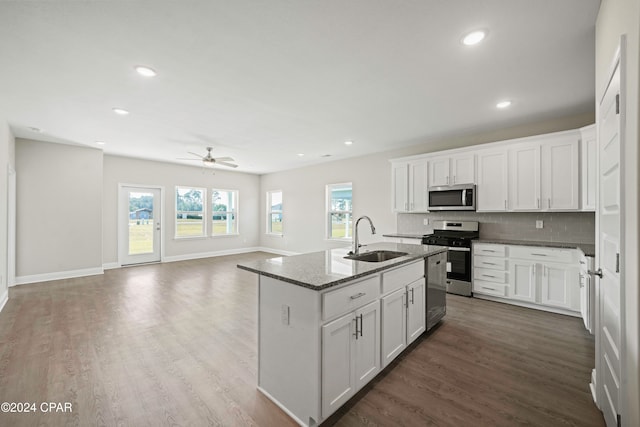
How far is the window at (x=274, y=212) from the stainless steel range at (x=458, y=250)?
524 centimetres

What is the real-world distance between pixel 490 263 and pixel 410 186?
186 cm

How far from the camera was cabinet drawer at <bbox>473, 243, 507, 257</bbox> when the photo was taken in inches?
159

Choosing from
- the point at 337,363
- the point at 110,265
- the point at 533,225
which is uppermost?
the point at 533,225

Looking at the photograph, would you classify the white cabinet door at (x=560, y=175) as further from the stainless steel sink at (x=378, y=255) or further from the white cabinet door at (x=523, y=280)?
the stainless steel sink at (x=378, y=255)

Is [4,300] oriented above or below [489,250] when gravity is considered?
below

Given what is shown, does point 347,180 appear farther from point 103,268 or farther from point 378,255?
point 103,268

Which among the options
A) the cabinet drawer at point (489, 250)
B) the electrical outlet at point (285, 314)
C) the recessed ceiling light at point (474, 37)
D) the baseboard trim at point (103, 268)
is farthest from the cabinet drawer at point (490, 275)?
the baseboard trim at point (103, 268)

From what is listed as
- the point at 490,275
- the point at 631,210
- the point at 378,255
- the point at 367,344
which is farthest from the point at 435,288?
the point at 631,210

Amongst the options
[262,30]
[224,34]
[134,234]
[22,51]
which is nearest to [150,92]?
[22,51]

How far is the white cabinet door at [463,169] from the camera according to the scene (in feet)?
14.7

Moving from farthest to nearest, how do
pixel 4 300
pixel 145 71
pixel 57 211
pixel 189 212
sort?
pixel 189 212 → pixel 57 211 → pixel 4 300 → pixel 145 71

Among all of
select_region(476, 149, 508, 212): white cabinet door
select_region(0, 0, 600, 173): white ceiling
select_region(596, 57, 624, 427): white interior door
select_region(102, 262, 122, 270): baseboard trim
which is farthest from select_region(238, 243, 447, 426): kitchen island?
select_region(102, 262, 122, 270): baseboard trim

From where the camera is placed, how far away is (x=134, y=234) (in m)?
6.93

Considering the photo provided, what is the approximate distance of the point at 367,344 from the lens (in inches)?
80.2
